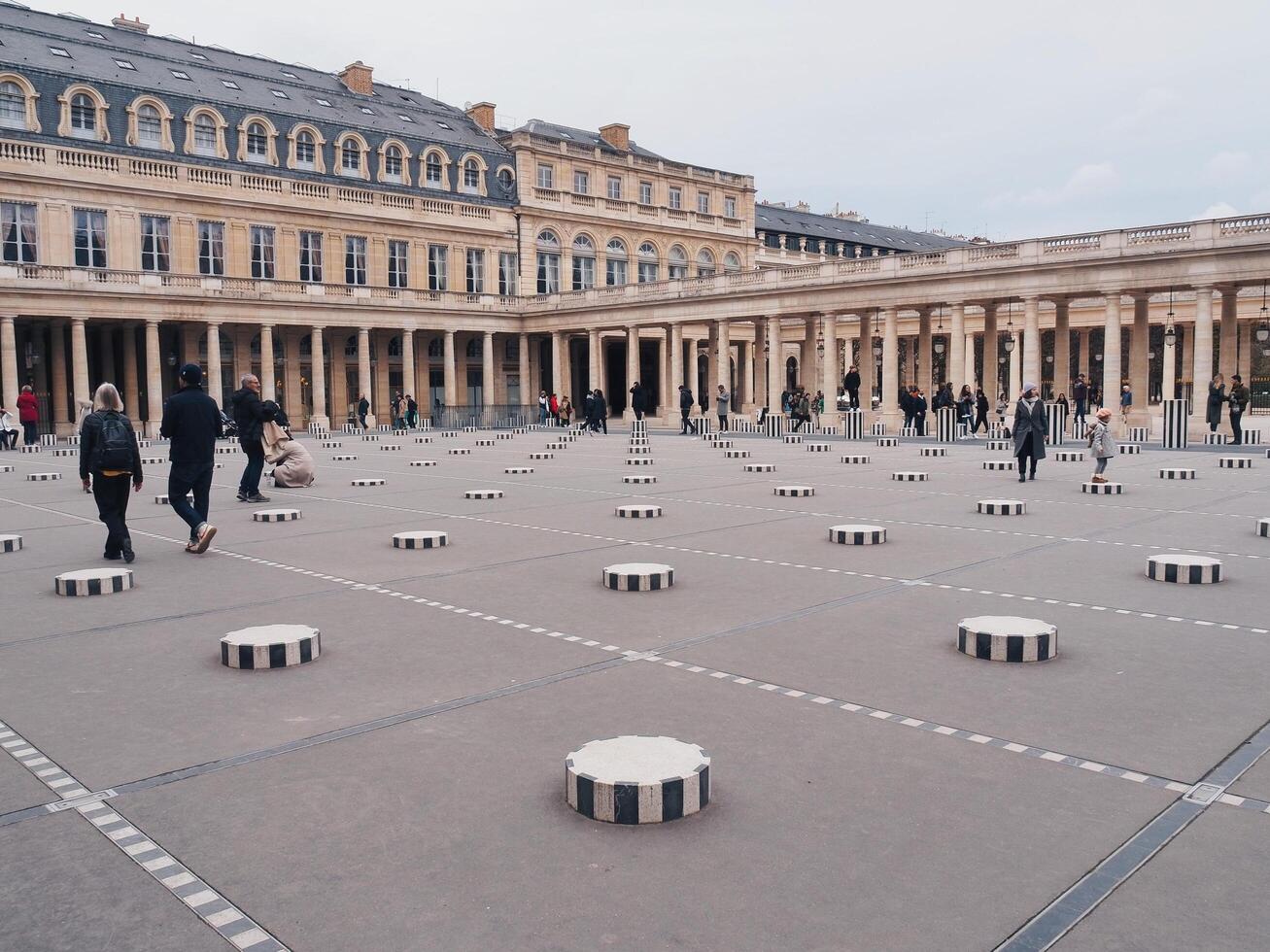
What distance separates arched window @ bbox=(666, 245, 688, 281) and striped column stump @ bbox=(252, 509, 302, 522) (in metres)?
59.5

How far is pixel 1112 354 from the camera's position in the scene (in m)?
39.6

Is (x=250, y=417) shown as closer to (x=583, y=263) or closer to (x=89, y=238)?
(x=89, y=238)

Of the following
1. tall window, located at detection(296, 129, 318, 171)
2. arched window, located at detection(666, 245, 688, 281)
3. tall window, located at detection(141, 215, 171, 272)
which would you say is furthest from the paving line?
arched window, located at detection(666, 245, 688, 281)

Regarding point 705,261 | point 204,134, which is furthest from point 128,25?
point 705,261

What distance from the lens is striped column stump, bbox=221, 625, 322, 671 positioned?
6926 millimetres

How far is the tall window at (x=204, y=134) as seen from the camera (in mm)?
52219

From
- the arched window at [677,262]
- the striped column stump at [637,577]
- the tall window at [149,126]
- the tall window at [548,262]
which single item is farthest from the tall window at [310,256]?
the striped column stump at [637,577]

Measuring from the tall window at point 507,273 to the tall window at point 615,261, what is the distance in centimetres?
679

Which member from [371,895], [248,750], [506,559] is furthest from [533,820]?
[506,559]

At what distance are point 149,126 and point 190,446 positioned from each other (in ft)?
149

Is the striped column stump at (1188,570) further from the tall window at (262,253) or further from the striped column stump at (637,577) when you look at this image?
the tall window at (262,253)

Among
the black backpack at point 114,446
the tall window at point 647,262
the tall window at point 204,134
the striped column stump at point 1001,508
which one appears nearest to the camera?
the black backpack at point 114,446

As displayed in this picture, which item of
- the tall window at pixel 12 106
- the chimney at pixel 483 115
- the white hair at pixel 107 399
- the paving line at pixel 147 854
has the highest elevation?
the chimney at pixel 483 115

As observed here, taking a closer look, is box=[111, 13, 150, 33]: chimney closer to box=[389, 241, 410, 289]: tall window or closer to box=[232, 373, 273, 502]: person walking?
box=[389, 241, 410, 289]: tall window
